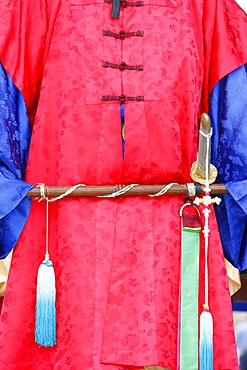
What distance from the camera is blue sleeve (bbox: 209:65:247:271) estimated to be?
1528 millimetres

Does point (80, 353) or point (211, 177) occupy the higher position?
point (211, 177)

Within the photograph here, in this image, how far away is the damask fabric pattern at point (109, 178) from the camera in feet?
4.79

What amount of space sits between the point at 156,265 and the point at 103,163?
262 mm

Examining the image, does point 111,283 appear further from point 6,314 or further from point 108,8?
point 108,8

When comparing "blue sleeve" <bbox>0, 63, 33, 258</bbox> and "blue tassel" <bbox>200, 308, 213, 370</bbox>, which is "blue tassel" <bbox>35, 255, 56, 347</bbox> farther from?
"blue tassel" <bbox>200, 308, 213, 370</bbox>

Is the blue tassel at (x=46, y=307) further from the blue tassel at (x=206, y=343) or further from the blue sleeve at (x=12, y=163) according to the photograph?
the blue tassel at (x=206, y=343)

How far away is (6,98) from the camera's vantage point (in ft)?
4.90

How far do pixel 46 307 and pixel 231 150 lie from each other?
57cm

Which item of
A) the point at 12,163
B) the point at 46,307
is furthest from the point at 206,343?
the point at 12,163

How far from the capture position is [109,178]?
1481mm

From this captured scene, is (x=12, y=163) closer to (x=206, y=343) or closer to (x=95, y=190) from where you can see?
(x=95, y=190)

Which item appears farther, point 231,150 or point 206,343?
point 231,150

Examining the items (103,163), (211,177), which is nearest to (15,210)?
(103,163)

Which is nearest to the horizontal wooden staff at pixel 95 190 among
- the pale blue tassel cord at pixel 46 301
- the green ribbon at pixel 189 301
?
the pale blue tassel cord at pixel 46 301
